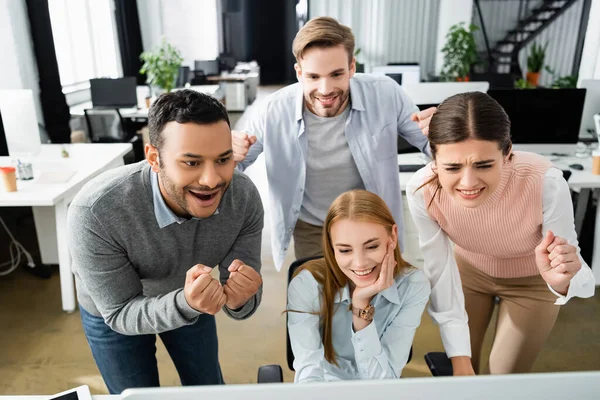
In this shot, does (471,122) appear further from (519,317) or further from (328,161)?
(328,161)

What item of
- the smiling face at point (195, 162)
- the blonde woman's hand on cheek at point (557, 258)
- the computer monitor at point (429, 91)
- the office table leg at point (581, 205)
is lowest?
the office table leg at point (581, 205)

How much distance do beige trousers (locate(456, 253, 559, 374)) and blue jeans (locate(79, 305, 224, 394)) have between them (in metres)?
0.98

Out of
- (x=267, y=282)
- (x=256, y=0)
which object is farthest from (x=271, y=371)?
(x=256, y=0)

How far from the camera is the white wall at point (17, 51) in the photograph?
4625 millimetres

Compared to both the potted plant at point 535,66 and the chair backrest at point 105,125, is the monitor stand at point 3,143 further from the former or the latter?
the potted plant at point 535,66

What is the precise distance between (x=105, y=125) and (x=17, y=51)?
4.19 feet

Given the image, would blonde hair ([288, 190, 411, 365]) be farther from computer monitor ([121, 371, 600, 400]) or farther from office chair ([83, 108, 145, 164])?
office chair ([83, 108, 145, 164])

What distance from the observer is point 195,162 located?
1.05 metres

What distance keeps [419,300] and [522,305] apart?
406mm

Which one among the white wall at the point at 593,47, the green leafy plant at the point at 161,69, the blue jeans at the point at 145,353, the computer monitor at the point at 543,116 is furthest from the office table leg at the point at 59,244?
the white wall at the point at 593,47

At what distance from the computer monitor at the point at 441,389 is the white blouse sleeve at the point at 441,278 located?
0.75 meters

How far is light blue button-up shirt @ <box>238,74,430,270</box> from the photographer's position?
6.23 feet

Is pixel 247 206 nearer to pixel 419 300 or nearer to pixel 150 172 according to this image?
pixel 150 172

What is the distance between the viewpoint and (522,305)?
1510mm
